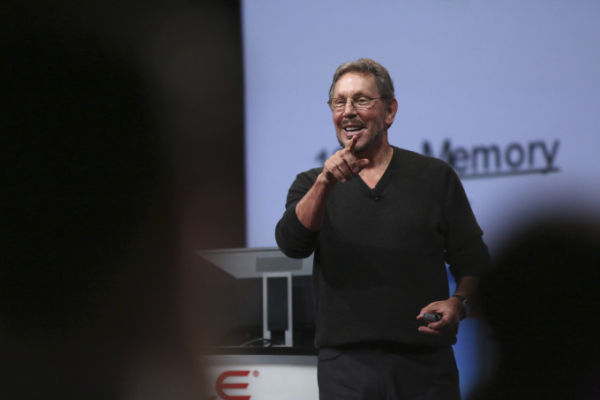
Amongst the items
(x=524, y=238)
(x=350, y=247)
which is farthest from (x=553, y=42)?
(x=350, y=247)

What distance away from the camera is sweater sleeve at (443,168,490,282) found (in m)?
1.18

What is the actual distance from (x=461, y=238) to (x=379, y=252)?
0.65 feet

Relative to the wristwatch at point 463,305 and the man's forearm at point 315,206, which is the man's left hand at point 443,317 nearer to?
the wristwatch at point 463,305

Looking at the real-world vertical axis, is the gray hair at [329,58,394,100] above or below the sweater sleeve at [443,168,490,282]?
above

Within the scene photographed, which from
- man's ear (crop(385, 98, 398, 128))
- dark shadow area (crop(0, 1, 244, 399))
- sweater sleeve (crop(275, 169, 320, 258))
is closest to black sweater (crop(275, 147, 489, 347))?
sweater sleeve (crop(275, 169, 320, 258))

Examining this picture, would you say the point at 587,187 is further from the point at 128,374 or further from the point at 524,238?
the point at 128,374

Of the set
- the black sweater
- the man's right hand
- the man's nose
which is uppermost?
the man's nose

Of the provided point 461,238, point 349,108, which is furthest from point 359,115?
point 461,238

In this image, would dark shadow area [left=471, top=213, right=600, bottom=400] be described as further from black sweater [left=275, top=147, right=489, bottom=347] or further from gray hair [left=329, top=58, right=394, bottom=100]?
gray hair [left=329, top=58, right=394, bottom=100]

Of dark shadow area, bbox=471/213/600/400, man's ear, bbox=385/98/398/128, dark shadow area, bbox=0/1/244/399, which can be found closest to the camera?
man's ear, bbox=385/98/398/128

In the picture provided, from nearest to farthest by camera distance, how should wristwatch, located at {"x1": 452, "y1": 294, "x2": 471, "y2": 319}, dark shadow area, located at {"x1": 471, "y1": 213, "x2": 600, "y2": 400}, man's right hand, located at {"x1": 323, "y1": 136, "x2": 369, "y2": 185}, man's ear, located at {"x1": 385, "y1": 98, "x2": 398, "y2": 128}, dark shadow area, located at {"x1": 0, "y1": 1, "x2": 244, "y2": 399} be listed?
man's right hand, located at {"x1": 323, "y1": 136, "x2": 369, "y2": 185}
wristwatch, located at {"x1": 452, "y1": 294, "x2": 471, "y2": 319}
man's ear, located at {"x1": 385, "y1": 98, "x2": 398, "y2": 128}
dark shadow area, located at {"x1": 0, "y1": 1, "x2": 244, "y2": 399}
dark shadow area, located at {"x1": 471, "y1": 213, "x2": 600, "y2": 400}

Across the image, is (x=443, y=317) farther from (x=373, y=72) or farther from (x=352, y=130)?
(x=373, y=72)

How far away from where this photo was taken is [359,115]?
3.88 feet

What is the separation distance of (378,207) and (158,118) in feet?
5.83
